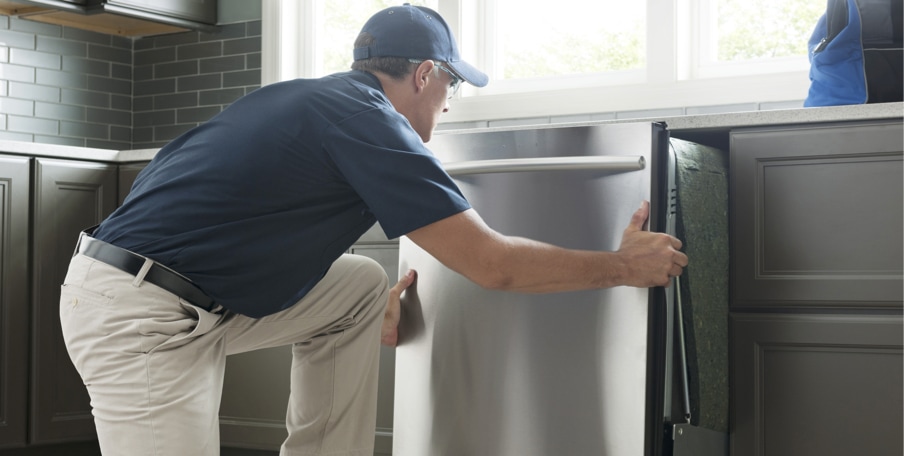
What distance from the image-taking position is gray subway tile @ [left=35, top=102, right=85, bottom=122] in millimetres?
3842

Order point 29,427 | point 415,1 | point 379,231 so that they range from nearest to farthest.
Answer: point 379,231
point 29,427
point 415,1

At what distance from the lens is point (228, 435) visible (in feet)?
10.1

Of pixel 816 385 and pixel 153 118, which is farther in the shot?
pixel 153 118

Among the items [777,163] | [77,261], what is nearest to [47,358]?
[77,261]

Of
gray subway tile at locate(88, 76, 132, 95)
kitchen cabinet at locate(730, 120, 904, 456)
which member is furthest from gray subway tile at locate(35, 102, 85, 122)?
kitchen cabinet at locate(730, 120, 904, 456)

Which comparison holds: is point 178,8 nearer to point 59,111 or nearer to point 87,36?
point 87,36

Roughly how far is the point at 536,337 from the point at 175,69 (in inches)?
97.9

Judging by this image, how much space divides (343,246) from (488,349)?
0.35m

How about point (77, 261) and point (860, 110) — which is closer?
point (77, 261)

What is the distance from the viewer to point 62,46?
392 cm

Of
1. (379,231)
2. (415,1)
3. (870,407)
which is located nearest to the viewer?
(870,407)

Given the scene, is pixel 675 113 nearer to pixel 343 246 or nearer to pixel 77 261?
pixel 343 246

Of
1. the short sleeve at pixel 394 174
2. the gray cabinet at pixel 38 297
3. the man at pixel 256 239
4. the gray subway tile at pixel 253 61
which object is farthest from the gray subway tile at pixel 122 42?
the short sleeve at pixel 394 174

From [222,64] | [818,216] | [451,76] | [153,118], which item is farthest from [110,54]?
[818,216]
